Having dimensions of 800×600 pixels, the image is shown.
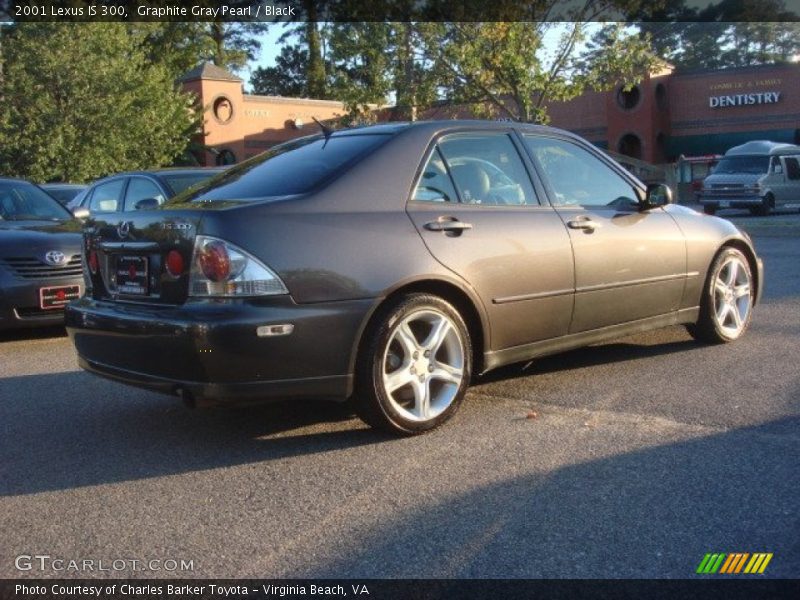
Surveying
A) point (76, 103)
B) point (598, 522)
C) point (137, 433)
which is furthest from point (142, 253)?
point (76, 103)

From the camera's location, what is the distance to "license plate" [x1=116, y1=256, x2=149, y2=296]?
4566mm

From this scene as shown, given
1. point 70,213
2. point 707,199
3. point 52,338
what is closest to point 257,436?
point 52,338

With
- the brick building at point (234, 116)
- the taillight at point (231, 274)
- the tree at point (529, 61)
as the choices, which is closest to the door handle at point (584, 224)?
the taillight at point (231, 274)

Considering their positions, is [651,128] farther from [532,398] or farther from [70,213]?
[532,398]

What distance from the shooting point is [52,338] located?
28.2 ft

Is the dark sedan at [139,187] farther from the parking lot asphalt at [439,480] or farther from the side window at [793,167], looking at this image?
the side window at [793,167]

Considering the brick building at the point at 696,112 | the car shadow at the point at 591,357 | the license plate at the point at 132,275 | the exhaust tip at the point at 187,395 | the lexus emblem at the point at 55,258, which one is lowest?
the car shadow at the point at 591,357

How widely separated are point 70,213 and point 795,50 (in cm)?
7180

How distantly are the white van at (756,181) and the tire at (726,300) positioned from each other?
1996 cm

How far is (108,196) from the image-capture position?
11.4 meters

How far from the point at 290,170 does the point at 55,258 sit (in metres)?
4.04

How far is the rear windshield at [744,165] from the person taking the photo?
26078mm

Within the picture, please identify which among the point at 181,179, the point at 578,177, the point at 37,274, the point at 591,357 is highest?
the point at 181,179

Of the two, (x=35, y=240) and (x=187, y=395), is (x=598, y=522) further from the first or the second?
(x=35, y=240)
